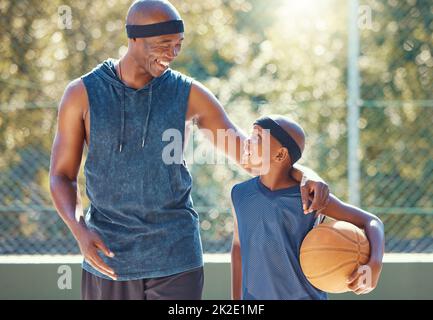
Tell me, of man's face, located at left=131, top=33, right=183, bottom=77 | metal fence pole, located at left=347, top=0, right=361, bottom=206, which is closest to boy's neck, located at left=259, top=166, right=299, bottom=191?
man's face, located at left=131, top=33, right=183, bottom=77

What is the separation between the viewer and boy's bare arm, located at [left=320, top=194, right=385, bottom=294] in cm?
327

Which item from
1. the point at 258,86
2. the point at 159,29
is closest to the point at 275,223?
the point at 159,29

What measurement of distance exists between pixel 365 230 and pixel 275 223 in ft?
1.23

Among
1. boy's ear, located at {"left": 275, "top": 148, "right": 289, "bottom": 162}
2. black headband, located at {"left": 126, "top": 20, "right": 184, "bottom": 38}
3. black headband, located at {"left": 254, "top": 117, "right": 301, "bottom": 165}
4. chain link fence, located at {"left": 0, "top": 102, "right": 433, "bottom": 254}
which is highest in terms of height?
black headband, located at {"left": 126, "top": 20, "right": 184, "bottom": 38}

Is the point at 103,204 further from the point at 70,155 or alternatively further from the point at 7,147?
the point at 7,147

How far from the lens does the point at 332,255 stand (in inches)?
133

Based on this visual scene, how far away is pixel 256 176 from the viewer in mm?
3693

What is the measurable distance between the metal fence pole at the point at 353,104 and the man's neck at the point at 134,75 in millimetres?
2850

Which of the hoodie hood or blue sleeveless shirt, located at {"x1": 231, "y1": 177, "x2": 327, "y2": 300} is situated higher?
the hoodie hood

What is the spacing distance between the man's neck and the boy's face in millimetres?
537

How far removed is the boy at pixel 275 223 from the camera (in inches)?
133

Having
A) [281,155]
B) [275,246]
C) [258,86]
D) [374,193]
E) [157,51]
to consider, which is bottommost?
[374,193]

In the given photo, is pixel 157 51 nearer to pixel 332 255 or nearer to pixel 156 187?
pixel 156 187

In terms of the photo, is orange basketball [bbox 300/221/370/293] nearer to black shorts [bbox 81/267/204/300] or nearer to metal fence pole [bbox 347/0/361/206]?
black shorts [bbox 81/267/204/300]
